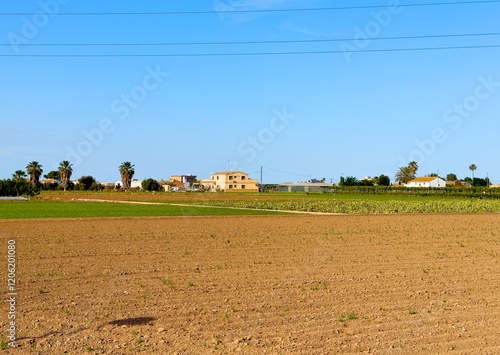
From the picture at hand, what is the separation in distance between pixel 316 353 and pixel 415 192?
3957 inches

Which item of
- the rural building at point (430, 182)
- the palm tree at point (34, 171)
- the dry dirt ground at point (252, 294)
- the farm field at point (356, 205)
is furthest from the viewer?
the rural building at point (430, 182)

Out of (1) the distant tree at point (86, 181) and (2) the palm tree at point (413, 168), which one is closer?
(1) the distant tree at point (86, 181)

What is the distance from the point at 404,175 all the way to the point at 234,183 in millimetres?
64866

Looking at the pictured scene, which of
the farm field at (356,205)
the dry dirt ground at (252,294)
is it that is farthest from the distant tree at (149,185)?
the dry dirt ground at (252,294)

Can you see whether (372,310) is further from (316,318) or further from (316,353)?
(316,353)

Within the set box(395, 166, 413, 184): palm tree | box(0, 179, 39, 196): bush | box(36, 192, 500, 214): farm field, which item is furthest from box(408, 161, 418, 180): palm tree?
box(0, 179, 39, 196): bush

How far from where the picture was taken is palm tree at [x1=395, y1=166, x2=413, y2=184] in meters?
185

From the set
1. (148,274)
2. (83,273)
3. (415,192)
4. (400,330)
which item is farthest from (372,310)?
(415,192)

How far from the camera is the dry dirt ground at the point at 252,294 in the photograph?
29.8 ft

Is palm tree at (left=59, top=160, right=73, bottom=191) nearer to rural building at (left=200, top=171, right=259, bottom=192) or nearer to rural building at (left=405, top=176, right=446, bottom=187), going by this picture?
rural building at (left=200, top=171, right=259, bottom=192)

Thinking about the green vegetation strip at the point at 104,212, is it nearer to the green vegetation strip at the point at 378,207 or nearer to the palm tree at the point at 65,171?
the green vegetation strip at the point at 378,207

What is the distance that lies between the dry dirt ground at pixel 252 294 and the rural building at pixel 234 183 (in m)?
132

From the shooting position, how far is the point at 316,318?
409 inches

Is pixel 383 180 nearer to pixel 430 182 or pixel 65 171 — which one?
pixel 430 182
